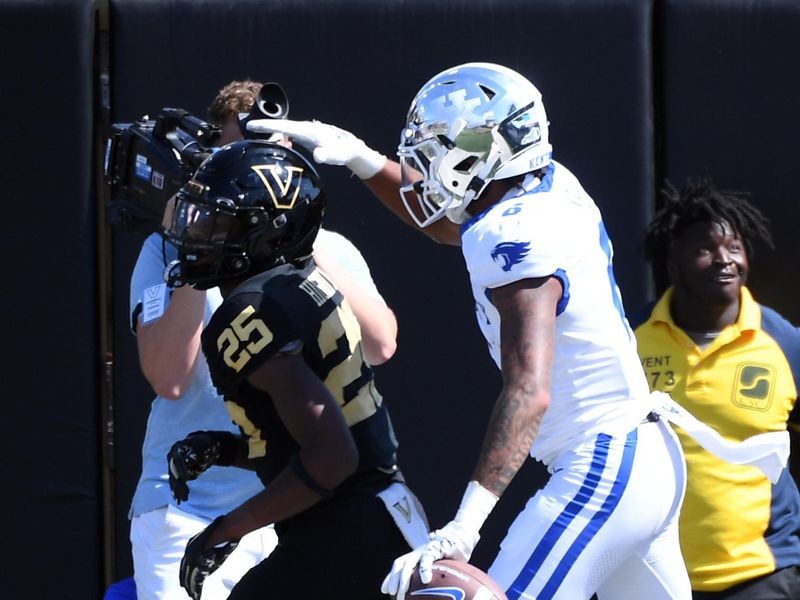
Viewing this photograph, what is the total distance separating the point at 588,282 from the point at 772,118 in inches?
78.2

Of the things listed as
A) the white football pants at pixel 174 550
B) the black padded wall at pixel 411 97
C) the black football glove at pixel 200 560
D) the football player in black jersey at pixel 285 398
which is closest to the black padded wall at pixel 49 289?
the black padded wall at pixel 411 97

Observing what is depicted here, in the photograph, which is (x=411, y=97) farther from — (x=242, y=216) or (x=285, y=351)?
(x=285, y=351)

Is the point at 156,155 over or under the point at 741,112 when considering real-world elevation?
under

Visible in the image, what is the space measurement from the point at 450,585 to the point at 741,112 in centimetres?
266

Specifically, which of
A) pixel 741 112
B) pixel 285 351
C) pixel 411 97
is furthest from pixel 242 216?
pixel 741 112

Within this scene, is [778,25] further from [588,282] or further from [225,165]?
[225,165]

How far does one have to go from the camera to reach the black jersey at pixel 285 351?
305 cm

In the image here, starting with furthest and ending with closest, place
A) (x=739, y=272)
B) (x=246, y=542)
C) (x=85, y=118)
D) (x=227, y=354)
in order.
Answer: (x=85, y=118)
(x=739, y=272)
(x=246, y=542)
(x=227, y=354)

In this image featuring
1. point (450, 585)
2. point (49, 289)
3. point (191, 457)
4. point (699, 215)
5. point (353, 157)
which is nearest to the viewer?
point (450, 585)

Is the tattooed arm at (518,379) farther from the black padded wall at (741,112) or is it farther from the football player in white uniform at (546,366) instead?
the black padded wall at (741,112)

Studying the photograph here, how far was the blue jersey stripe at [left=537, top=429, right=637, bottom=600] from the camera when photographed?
3.16 metres

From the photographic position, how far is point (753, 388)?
4.52 m

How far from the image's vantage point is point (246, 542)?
3.82 meters

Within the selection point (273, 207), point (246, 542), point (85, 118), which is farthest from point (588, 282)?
point (85, 118)
